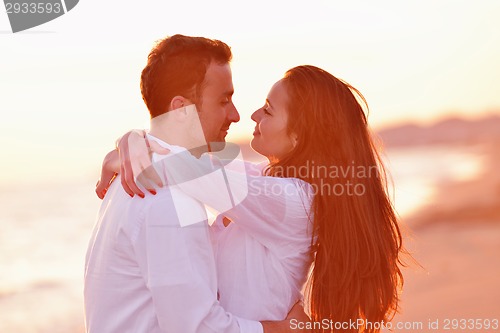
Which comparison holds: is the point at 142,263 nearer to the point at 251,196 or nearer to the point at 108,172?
the point at 251,196

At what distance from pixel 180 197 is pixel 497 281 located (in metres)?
6.63

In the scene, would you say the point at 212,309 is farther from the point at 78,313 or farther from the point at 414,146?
the point at 414,146

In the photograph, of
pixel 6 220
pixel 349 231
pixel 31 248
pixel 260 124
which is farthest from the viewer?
pixel 6 220

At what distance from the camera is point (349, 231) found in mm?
3352

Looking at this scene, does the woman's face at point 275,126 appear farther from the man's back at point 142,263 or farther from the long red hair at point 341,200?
the man's back at point 142,263

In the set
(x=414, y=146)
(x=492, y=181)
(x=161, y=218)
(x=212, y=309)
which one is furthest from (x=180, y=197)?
(x=414, y=146)

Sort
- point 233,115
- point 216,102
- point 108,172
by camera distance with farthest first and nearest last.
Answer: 1. point 233,115
2. point 216,102
3. point 108,172

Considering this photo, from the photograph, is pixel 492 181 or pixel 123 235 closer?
pixel 123 235

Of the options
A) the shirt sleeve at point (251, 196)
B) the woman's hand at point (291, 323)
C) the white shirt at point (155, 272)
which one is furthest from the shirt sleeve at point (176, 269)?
the woman's hand at point (291, 323)

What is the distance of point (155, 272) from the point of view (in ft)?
9.40

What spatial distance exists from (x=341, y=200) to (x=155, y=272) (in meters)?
0.90

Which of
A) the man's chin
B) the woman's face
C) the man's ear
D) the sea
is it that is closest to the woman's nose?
the woman's face

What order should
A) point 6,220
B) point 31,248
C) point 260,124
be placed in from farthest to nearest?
point 6,220, point 31,248, point 260,124

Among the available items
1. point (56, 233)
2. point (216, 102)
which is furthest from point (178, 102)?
point (56, 233)
